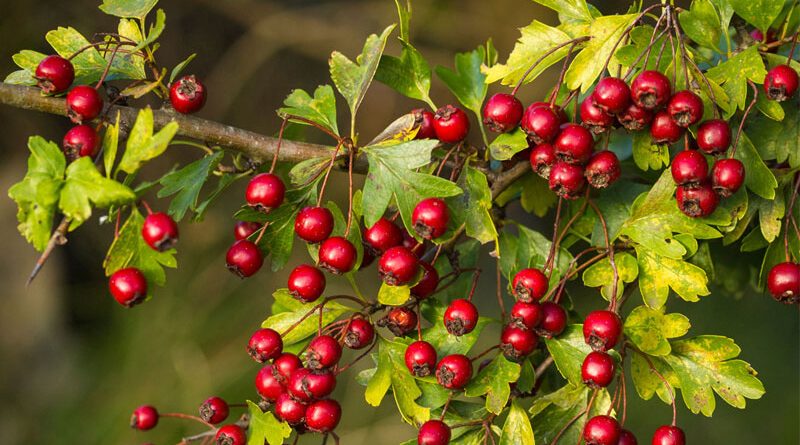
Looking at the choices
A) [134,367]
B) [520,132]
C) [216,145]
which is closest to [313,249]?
[216,145]

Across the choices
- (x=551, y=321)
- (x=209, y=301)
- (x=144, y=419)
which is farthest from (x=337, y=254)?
(x=209, y=301)

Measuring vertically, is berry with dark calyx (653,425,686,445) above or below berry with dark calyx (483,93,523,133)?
below

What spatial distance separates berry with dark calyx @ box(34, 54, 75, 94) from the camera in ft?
2.66

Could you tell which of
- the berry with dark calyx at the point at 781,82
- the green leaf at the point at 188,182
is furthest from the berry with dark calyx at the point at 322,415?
the berry with dark calyx at the point at 781,82

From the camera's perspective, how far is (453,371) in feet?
2.72

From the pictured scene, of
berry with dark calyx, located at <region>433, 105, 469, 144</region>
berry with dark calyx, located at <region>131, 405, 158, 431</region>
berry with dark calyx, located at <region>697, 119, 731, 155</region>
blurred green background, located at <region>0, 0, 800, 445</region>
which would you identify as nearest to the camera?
berry with dark calyx, located at <region>697, 119, 731, 155</region>

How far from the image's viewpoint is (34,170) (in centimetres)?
71

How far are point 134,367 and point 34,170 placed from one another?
7.61 ft

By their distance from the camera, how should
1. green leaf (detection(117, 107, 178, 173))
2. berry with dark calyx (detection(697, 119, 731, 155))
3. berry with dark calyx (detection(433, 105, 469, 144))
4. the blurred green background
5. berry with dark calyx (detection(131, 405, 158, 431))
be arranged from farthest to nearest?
1. the blurred green background
2. berry with dark calyx (detection(131, 405, 158, 431))
3. berry with dark calyx (detection(433, 105, 469, 144))
4. berry with dark calyx (detection(697, 119, 731, 155))
5. green leaf (detection(117, 107, 178, 173))

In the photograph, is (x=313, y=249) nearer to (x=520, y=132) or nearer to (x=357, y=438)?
(x=520, y=132)

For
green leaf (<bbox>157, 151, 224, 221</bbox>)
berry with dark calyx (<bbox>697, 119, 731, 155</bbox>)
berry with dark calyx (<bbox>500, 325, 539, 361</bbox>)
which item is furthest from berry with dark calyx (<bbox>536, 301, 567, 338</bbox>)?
green leaf (<bbox>157, 151, 224, 221</bbox>)

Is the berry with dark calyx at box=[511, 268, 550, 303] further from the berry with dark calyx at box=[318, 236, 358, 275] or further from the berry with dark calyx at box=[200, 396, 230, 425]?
the berry with dark calyx at box=[200, 396, 230, 425]

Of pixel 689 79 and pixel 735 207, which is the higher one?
pixel 689 79

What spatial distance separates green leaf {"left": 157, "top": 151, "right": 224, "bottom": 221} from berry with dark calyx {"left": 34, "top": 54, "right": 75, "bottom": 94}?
0.14 m
